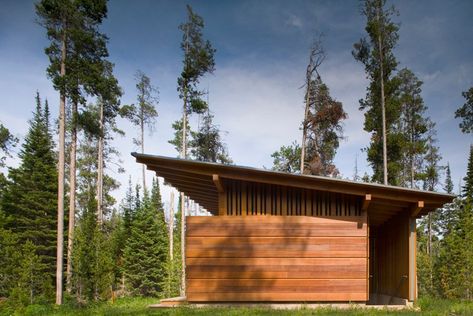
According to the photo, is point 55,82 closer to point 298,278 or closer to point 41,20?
point 41,20

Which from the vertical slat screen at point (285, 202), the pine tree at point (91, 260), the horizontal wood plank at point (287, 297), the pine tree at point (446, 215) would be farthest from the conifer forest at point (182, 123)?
the pine tree at point (446, 215)

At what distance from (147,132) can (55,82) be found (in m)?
17.0

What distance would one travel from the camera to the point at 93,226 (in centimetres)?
Answer: 1518

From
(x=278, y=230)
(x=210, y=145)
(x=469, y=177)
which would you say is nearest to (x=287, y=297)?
(x=278, y=230)

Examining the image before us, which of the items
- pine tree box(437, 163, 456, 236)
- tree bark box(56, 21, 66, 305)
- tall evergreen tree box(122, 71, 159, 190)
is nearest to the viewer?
tree bark box(56, 21, 66, 305)

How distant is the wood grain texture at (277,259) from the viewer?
1023 cm

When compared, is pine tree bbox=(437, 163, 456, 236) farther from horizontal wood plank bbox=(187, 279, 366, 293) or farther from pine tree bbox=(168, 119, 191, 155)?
horizontal wood plank bbox=(187, 279, 366, 293)

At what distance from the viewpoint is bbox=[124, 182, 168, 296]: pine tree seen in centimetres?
2805

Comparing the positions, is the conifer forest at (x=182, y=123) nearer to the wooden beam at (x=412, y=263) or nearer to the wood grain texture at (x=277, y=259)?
the wooden beam at (x=412, y=263)

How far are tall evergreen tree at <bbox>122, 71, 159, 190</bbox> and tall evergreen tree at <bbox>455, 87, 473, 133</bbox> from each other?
21.6 meters

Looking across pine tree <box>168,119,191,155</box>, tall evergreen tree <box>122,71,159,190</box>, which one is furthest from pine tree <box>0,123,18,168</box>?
pine tree <box>168,119,191,155</box>

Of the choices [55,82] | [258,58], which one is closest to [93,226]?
[55,82]

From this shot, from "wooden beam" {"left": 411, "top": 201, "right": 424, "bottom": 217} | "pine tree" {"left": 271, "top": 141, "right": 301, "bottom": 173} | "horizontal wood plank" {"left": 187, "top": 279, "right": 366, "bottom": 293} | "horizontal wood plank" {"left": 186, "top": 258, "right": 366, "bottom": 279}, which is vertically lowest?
"horizontal wood plank" {"left": 187, "top": 279, "right": 366, "bottom": 293}

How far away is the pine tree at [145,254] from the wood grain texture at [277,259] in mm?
18516
